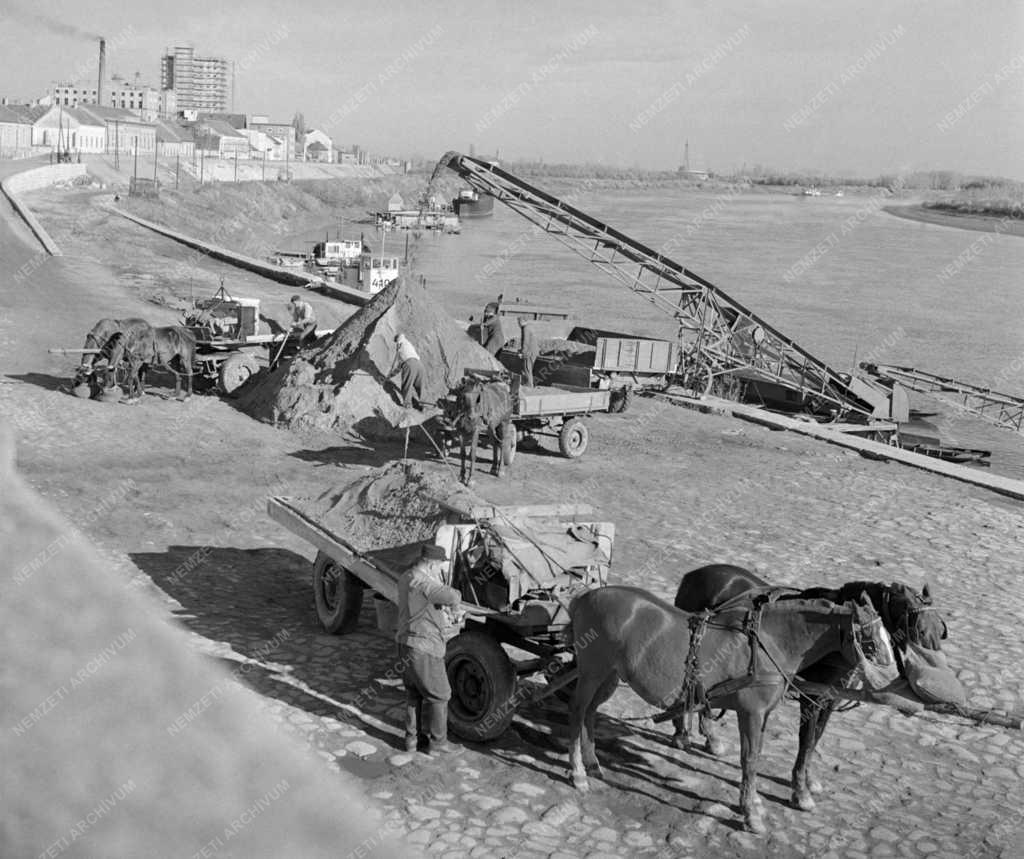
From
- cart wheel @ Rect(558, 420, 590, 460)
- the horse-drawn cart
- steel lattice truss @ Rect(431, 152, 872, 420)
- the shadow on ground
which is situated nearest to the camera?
the horse-drawn cart

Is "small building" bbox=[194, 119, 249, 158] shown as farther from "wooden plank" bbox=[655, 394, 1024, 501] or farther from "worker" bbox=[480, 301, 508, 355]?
"wooden plank" bbox=[655, 394, 1024, 501]

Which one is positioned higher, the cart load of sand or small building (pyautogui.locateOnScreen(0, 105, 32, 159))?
small building (pyautogui.locateOnScreen(0, 105, 32, 159))

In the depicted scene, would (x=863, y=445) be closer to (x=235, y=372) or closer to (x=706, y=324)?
(x=706, y=324)

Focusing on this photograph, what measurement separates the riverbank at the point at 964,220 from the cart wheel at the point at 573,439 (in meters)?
114

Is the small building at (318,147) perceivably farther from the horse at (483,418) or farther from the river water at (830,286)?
the horse at (483,418)

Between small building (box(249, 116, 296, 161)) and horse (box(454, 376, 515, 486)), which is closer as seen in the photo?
horse (box(454, 376, 515, 486))

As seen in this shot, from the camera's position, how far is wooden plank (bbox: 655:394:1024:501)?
59.6 feet

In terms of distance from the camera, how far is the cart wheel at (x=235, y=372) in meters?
19.9

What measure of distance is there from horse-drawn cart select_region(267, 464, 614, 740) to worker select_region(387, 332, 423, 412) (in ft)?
23.7

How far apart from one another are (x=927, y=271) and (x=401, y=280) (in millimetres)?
64494

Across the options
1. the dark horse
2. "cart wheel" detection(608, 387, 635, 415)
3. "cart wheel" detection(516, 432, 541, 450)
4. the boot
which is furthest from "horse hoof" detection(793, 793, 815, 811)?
"cart wheel" detection(608, 387, 635, 415)

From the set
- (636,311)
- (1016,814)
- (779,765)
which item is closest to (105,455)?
(779,765)

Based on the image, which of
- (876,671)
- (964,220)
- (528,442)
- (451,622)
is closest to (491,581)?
(451,622)

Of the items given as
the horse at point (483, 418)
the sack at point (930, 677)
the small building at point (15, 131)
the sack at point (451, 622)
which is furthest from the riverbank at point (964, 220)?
the sack at point (930, 677)
